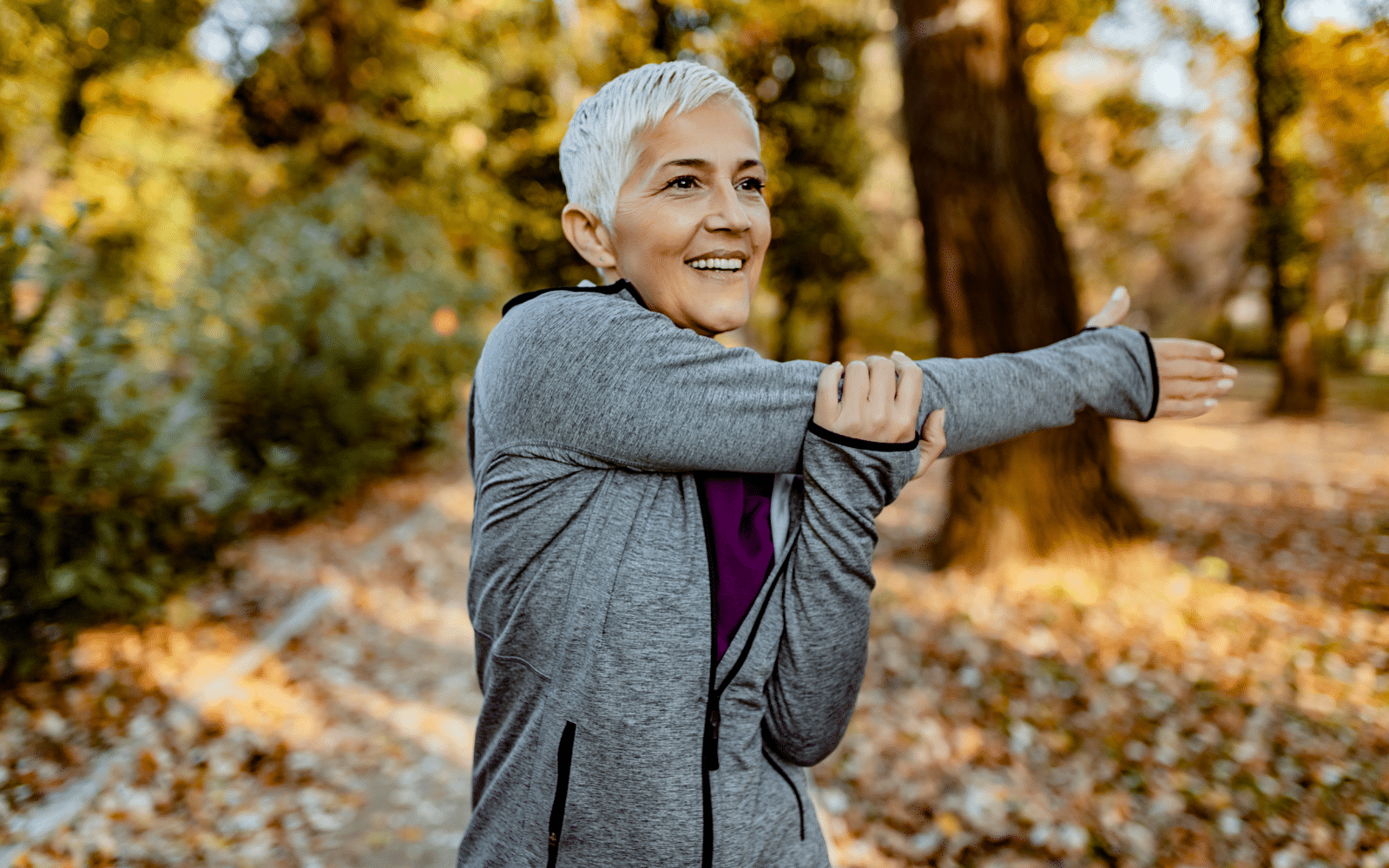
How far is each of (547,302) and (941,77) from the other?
187 inches

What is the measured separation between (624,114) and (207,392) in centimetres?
652

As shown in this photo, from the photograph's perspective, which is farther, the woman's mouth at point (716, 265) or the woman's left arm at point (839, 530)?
the woman's mouth at point (716, 265)

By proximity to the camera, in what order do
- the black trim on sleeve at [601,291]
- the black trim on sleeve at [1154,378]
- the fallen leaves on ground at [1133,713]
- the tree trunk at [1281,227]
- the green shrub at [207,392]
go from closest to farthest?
1. the black trim on sleeve at [601,291]
2. the black trim on sleeve at [1154,378]
3. the fallen leaves on ground at [1133,713]
4. the green shrub at [207,392]
5. the tree trunk at [1281,227]

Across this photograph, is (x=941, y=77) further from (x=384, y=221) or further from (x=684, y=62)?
(x=384, y=221)

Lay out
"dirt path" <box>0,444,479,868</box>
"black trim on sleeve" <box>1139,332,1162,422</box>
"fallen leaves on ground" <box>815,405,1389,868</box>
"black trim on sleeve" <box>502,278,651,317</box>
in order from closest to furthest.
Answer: "black trim on sleeve" <box>502,278,651,317</box>, "black trim on sleeve" <box>1139,332,1162,422</box>, "fallen leaves on ground" <box>815,405,1389,868</box>, "dirt path" <box>0,444,479,868</box>

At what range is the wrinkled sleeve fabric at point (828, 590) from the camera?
1259 millimetres

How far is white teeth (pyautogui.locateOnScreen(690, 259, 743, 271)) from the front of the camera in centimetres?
146

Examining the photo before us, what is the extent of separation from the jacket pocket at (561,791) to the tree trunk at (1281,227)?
16.9 feet

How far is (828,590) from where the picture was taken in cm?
132

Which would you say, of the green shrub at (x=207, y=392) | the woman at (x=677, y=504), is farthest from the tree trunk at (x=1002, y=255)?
the green shrub at (x=207, y=392)

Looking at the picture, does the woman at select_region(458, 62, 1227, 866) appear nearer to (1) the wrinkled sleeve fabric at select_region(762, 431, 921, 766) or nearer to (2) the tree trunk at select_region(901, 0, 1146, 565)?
(1) the wrinkled sleeve fabric at select_region(762, 431, 921, 766)

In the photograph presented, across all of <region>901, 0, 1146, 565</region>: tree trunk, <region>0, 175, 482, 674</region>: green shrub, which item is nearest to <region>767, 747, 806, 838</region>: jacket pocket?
<region>0, 175, 482, 674</region>: green shrub

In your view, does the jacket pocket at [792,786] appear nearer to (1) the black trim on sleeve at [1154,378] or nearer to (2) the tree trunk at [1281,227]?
(1) the black trim on sleeve at [1154,378]

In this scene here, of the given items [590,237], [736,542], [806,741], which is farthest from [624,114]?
[806,741]
